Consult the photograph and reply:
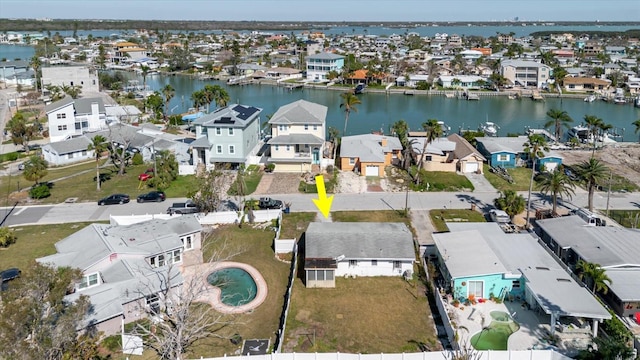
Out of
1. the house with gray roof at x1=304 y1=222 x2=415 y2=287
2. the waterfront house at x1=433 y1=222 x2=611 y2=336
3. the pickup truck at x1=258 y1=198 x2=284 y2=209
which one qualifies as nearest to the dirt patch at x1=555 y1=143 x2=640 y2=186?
the waterfront house at x1=433 y1=222 x2=611 y2=336

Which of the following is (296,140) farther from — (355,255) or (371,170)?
(355,255)

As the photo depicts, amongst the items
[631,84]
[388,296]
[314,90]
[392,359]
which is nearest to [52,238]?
[388,296]

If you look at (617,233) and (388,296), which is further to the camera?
(617,233)

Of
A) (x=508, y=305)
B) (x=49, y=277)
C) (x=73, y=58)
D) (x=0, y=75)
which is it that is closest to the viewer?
(x=49, y=277)

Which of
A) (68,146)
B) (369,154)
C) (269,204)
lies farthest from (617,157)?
(68,146)

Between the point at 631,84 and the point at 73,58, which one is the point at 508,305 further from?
the point at 73,58

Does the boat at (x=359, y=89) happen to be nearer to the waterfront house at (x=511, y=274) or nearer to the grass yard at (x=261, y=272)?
the grass yard at (x=261, y=272)

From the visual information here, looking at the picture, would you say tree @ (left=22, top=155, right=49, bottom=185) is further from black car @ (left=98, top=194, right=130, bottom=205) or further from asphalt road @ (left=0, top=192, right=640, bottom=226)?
black car @ (left=98, top=194, right=130, bottom=205)
